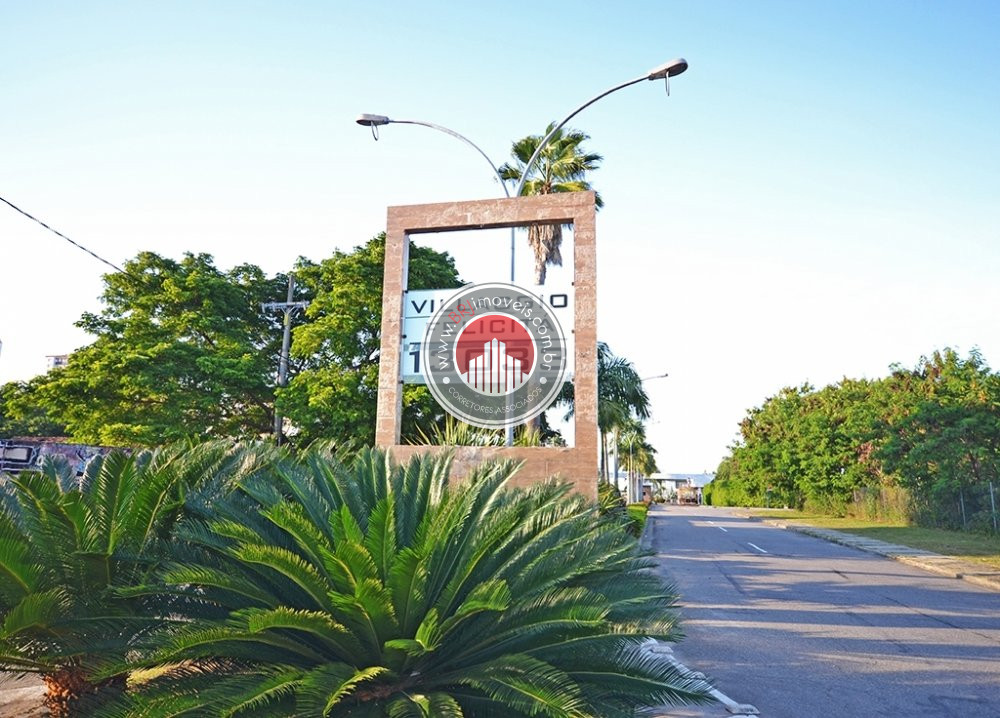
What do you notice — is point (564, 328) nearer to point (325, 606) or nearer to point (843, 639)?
point (843, 639)

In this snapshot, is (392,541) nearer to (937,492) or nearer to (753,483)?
(937,492)

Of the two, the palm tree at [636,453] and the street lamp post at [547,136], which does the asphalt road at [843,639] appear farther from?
the palm tree at [636,453]

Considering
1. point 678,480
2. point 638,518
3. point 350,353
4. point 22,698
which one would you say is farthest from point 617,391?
point 678,480

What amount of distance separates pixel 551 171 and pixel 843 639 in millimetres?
17207

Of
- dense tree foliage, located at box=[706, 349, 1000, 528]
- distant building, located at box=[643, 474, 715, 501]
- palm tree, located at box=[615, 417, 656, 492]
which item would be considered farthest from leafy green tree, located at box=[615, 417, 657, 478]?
dense tree foliage, located at box=[706, 349, 1000, 528]

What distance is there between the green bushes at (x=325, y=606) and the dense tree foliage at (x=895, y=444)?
25.9 meters

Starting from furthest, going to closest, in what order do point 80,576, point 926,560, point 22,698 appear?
point 926,560 < point 22,698 < point 80,576

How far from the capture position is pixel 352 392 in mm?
23500

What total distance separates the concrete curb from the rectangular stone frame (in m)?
9.94

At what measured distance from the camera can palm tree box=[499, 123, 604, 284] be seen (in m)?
22.2

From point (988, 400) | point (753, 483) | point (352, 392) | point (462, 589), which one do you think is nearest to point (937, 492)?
point (988, 400)

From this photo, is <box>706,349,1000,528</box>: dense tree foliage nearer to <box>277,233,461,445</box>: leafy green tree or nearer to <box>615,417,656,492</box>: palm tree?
<box>277,233,461,445</box>: leafy green tree

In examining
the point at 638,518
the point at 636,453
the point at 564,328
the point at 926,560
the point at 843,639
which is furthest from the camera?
the point at 636,453

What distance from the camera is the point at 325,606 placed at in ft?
12.0
